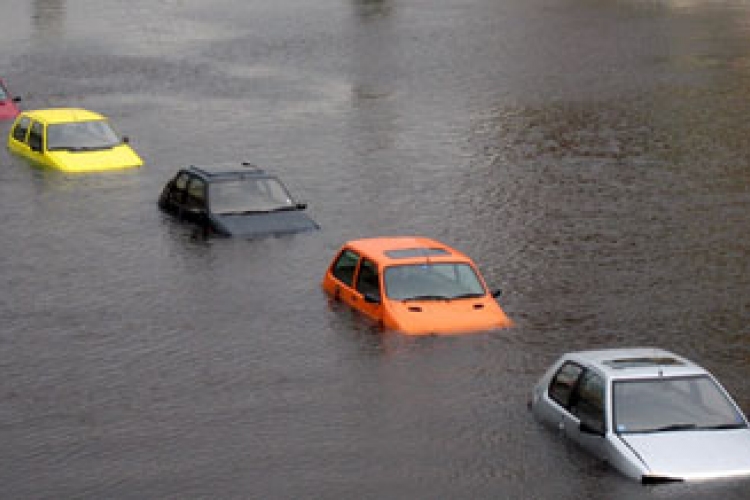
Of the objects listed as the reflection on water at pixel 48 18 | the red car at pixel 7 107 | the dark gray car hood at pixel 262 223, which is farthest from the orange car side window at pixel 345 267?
the reflection on water at pixel 48 18

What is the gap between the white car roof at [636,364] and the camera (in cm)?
2162

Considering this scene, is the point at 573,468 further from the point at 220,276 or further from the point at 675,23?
the point at 675,23

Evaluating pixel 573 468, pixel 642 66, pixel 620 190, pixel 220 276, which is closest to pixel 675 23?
pixel 642 66

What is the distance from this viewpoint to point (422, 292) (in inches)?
1166

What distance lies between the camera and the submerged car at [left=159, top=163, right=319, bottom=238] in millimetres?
38875

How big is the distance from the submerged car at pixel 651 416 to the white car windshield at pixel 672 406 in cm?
1

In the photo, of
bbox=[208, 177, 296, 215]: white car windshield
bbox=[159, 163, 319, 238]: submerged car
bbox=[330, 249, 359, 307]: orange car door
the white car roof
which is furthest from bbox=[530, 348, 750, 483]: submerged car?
bbox=[208, 177, 296, 215]: white car windshield

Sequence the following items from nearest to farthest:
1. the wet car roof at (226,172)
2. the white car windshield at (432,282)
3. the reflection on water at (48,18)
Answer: the white car windshield at (432,282) < the wet car roof at (226,172) < the reflection on water at (48,18)

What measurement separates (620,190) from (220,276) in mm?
14700

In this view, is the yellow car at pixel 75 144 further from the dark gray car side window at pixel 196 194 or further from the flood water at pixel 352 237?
the dark gray car side window at pixel 196 194

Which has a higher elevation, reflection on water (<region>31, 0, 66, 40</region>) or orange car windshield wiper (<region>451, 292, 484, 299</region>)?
orange car windshield wiper (<region>451, 292, 484, 299</region>)

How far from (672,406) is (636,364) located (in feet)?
2.75

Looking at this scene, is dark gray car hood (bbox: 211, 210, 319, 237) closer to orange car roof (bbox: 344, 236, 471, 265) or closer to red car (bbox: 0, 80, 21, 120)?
orange car roof (bbox: 344, 236, 471, 265)

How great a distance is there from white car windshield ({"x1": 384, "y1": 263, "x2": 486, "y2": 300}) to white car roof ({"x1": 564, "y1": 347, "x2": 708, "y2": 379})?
6.95 m
